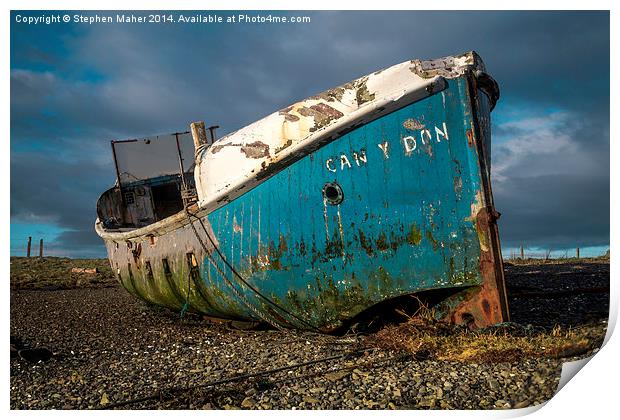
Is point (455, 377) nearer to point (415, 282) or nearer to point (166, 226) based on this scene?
point (415, 282)

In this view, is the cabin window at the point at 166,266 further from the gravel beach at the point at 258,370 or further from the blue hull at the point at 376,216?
the blue hull at the point at 376,216

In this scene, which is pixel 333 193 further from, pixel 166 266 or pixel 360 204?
pixel 166 266

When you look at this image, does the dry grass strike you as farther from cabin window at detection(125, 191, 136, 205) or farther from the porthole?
cabin window at detection(125, 191, 136, 205)

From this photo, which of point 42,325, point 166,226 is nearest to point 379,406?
point 166,226

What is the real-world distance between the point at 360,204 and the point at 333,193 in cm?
31

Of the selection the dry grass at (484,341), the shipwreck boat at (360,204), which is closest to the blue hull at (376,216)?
the shipwreck boat at (360,204)

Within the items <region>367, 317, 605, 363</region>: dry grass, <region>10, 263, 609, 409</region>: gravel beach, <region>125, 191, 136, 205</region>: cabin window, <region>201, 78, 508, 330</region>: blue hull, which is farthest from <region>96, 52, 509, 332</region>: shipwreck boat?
<region>125, 191, 136, 205</region>: cabin window

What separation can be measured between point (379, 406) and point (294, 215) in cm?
228

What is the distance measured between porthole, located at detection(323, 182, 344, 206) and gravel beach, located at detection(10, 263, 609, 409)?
1.47m

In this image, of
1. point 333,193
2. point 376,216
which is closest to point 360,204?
point 376,216

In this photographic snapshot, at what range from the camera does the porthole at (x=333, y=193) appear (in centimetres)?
523

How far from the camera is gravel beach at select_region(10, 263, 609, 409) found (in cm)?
391

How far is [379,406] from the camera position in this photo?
149 inches

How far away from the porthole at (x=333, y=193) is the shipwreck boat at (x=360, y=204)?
0.01m
